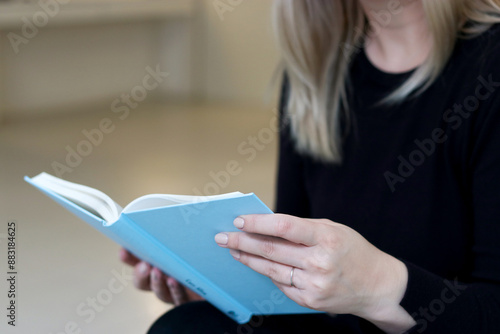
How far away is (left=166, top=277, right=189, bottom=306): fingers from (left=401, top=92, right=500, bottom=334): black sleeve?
392 millimetres

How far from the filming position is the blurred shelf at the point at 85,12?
3.74m

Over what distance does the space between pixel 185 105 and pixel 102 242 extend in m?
2.60

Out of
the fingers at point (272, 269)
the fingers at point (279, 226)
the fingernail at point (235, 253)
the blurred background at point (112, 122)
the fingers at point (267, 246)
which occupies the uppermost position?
the fingers at point (279, 226)

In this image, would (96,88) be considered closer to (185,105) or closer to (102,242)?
(185,105)

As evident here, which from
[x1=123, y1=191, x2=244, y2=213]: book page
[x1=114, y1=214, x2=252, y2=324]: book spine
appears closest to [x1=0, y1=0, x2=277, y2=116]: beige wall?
[x1=114, y1=214, x2=252, y2=324]: book spine

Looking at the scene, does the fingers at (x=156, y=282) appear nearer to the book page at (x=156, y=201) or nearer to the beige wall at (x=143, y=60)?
the book page at (x=156, y=201)

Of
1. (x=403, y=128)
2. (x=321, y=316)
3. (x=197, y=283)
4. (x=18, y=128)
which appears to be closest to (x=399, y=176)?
(x=403, y=128)

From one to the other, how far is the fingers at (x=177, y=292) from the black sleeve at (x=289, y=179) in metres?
0.27

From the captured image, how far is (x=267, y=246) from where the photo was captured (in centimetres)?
71

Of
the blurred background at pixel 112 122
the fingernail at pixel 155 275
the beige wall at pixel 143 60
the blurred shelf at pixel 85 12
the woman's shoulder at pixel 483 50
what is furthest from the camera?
the beige wall at pixel 143 60

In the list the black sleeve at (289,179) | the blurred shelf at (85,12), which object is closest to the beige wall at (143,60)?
the blurred shelf at (85,12)

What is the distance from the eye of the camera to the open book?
0.68m

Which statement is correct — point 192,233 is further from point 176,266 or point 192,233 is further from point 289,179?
point 289,179

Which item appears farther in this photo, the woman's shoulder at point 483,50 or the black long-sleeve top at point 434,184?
the woman's shoulder at point 483,50
